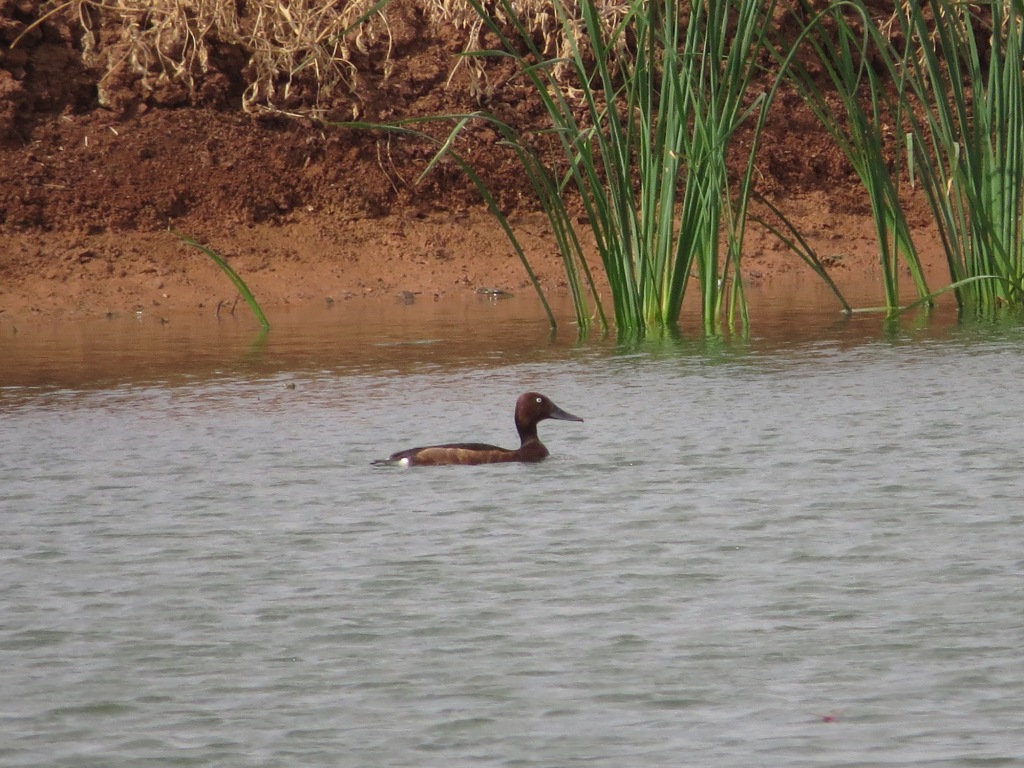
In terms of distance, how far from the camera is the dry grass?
641 inches

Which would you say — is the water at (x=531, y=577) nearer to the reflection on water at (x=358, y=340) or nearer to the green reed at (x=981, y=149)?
the reflection on water at (x=358, y=340)

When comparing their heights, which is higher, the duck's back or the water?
the duck's back

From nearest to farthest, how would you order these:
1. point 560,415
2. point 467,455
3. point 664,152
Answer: point 467,455 → point 560,415 → point 664,152

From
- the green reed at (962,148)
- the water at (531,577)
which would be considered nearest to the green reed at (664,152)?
the green reed at (962,148)

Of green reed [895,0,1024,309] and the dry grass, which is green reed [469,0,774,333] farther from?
the dry grass

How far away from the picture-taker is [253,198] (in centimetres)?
1614

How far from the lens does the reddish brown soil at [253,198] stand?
1490 centimetres

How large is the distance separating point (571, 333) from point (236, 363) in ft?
6.51

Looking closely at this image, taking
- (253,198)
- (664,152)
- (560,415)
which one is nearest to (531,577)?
(560,415)

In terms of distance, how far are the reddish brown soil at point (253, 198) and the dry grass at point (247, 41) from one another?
0.16 m

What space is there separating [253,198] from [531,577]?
1248 cm

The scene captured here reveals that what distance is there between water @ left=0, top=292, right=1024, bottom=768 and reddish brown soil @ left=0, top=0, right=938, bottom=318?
727 centimetres

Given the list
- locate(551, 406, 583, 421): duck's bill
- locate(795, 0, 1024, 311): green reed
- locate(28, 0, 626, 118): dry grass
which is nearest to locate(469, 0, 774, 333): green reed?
locate(795, 0, 1024, 311): green reed

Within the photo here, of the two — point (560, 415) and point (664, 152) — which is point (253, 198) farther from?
point (560, 415)
